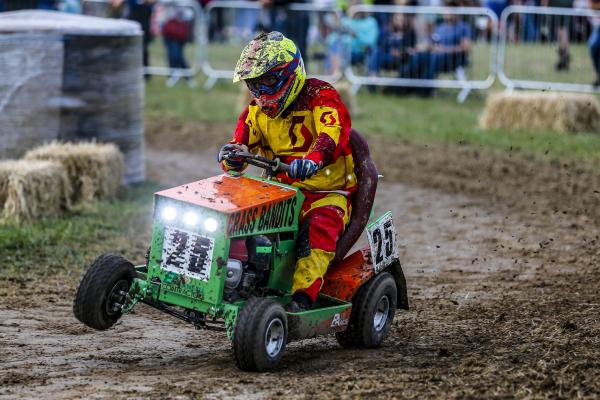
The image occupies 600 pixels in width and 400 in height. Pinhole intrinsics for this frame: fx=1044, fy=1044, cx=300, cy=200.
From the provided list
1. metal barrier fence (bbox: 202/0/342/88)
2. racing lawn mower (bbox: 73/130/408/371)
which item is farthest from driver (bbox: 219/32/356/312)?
metal barrier fence (bbox: 202/0/342/88)

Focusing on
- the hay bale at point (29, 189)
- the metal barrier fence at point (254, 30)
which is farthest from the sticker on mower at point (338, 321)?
the metal barrier fence at point (254, 30)


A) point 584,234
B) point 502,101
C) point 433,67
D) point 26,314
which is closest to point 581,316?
point 584,234

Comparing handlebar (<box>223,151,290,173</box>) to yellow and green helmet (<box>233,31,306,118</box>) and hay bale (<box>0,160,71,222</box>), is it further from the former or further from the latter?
hay bale (<box>0,160,71,222</box>)

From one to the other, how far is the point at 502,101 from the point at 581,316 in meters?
8.91

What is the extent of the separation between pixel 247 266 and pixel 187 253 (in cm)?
38

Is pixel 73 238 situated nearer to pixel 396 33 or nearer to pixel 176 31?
pixel 396 33

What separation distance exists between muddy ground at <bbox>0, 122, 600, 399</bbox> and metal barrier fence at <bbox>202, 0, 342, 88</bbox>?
8.11 metres

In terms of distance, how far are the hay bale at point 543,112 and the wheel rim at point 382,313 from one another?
920 centimetres

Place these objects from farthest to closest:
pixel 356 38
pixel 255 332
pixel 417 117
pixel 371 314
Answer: pixel 356 38, pixel 417 117, pixel 371 314, pixel 255 332

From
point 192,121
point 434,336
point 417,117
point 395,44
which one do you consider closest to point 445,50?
point 395,44

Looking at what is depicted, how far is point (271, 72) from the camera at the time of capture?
6.11 meters

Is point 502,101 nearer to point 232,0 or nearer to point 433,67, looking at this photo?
point 433,67

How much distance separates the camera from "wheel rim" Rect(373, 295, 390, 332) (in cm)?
651

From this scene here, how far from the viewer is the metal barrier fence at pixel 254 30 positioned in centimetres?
1895
